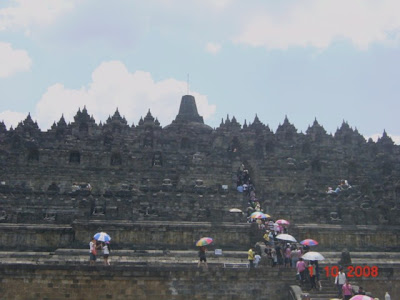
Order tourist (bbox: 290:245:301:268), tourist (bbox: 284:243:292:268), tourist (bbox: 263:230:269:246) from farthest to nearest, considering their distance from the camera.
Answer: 1. tourist (bbox: 263:230:269:246)
2. tourist (bbox: 284:243:292:268)
3. tourist (bbox: 290:245:301:268)

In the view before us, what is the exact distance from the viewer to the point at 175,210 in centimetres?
3017

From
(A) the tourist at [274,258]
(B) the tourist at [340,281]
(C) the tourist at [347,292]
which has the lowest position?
(C) the tourist at [347,292]

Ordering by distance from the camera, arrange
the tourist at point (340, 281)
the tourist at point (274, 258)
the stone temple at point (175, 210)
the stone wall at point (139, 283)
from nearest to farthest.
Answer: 1. the tourist at point (340, 281)
2. the stone wall at point (139, 283)
3. the stone temple at point (175, 210)
4. the tourist at point (274, 258)

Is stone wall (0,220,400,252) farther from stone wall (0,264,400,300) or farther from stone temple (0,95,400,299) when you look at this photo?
stone wall (0,264,400,300)

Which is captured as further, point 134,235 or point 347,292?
point 134,235

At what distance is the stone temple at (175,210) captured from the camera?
2169 centimetres

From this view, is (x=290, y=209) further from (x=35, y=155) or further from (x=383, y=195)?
(x=35, y=155)

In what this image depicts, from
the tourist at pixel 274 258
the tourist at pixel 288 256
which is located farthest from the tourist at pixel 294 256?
the tourist at pixel 274 258

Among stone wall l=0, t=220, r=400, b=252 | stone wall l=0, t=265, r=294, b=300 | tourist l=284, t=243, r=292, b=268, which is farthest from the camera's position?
stone wall l=0, t=220, r=400, b=252

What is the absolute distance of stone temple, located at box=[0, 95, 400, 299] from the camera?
21688 mm

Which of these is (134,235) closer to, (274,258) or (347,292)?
(274,258)
